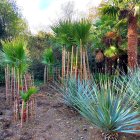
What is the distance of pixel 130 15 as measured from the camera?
10.1 meters

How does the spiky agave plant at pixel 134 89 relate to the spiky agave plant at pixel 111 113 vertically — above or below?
above

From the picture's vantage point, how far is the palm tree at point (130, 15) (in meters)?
10.0

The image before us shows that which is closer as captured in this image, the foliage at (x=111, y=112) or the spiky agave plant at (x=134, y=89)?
the foliage at (x=111, y=112)

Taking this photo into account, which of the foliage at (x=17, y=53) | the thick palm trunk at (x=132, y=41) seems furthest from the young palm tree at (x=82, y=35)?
the thick palm trunk at (x=132, y=41)

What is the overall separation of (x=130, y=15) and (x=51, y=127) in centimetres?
602

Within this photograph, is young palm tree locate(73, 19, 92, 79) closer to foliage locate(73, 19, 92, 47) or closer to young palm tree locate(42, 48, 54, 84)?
foliage locate(73, 19, 92, 47)

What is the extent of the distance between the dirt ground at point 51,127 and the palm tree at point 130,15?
4.18 metres

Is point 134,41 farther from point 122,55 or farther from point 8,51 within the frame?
point 8,51

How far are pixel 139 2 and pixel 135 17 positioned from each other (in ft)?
1.84

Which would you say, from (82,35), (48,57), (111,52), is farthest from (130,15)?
(48,57)

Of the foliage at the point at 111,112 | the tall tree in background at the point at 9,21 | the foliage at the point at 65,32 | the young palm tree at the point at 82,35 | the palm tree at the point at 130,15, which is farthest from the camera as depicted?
the tall tree in background at the point at 9,21

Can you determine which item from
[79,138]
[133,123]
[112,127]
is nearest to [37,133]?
[79,138]

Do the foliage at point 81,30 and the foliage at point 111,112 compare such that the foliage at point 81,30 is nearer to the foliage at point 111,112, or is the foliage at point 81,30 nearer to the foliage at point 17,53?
the foliage at point 17,53

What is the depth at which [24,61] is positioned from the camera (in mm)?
6258
